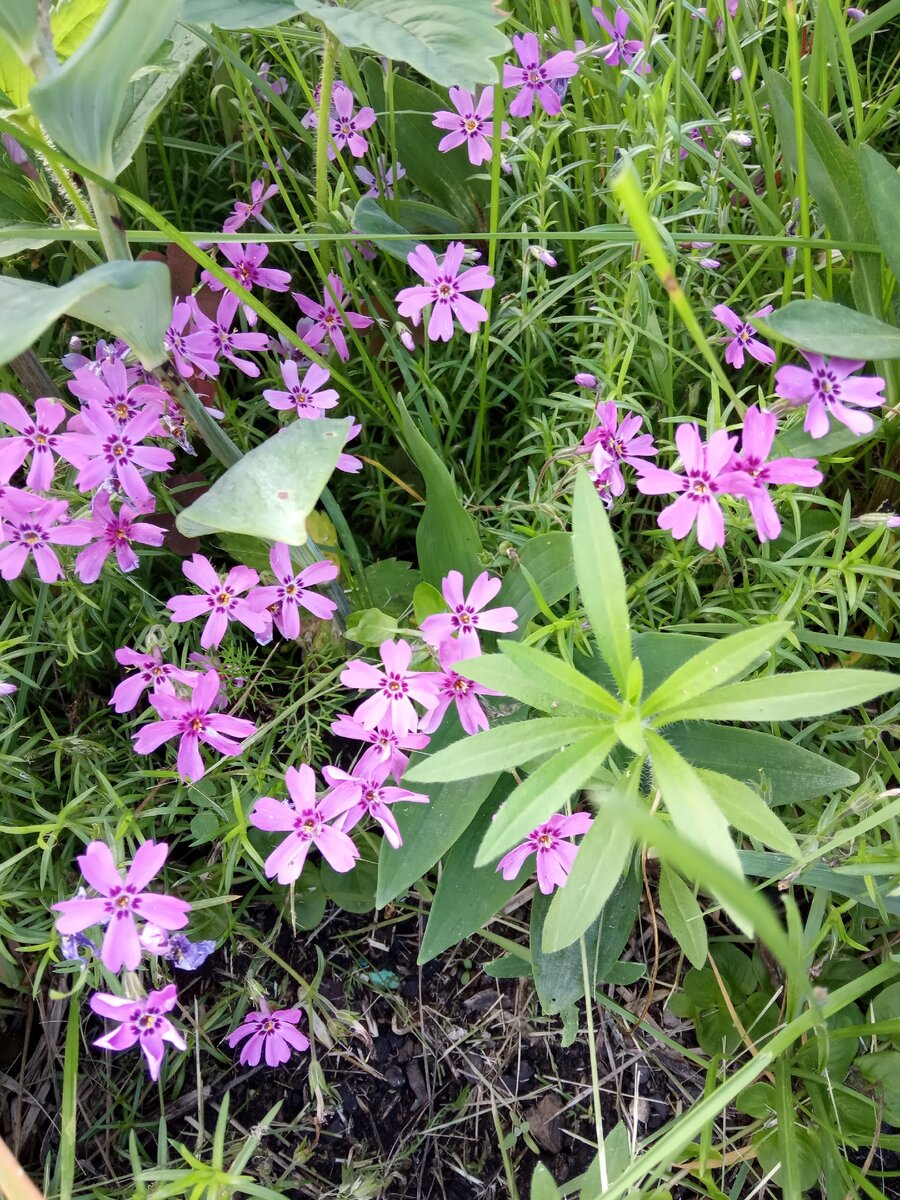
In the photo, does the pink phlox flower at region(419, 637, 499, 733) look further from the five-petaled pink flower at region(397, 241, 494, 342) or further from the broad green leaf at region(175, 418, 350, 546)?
the five-petaled pink flower at region(397, 241, 494, 342)

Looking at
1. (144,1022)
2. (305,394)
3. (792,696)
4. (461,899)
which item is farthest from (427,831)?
(305,394)

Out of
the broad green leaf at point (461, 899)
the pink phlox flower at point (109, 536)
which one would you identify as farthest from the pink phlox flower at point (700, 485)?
the pink phlox flower at point (109, 536)

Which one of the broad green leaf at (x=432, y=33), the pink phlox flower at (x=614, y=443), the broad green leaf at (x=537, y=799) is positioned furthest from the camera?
the pink phlox flower at (x=614, y=443)

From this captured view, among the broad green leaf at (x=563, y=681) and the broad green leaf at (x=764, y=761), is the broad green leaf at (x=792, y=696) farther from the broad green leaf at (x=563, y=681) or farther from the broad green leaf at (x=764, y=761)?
the broad green leaf at (x=764, y=761)

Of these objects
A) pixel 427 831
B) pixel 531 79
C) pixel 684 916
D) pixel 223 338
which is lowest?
pixel 684 916

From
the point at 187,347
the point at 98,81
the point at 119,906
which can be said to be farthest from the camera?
the point at 187,347

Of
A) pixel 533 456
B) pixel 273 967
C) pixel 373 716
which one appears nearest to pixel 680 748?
pixel 373 716

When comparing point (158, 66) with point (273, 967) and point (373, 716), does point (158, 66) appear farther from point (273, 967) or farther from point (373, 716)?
point (273, 967)

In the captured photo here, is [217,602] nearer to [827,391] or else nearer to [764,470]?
[764,470]
